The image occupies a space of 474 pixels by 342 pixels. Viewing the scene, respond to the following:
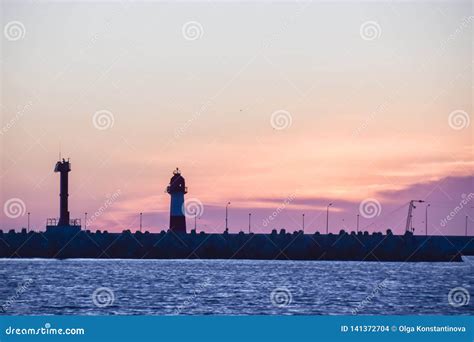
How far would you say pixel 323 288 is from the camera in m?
69.6

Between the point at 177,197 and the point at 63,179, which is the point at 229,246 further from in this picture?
the point at 63,179

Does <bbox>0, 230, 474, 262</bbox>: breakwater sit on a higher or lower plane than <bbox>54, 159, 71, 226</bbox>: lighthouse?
lower

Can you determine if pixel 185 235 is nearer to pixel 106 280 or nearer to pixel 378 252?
pixel 378 252

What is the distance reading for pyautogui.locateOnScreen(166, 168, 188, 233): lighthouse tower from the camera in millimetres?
120312

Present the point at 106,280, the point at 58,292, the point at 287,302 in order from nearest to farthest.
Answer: the point at 287,302 → the point at 58,292 → the point at 106,280

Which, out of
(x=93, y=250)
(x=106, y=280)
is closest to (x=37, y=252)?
(x=93, y=250)

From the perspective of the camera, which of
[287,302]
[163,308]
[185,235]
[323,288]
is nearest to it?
[163,308]

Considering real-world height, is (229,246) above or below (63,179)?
below

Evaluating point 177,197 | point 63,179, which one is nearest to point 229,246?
point 177,197

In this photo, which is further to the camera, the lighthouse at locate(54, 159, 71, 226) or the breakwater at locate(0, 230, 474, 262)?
the breakwater at locate(0, 230, 474, 262)

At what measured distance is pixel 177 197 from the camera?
395ft

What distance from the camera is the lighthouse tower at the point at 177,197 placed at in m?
120

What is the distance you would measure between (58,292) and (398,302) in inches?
757

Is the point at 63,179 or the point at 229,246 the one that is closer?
the point at 63,179
